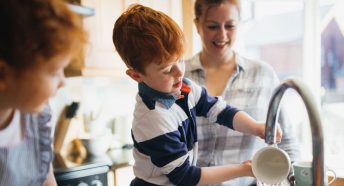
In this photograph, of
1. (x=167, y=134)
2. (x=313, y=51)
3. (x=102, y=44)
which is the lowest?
(x=167, y=134)

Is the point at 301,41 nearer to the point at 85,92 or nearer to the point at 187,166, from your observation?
the point at 85,92

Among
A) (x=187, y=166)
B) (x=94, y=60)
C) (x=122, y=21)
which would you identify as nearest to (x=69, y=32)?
(x=122, y=21)

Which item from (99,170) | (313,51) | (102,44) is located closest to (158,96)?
(99,170)

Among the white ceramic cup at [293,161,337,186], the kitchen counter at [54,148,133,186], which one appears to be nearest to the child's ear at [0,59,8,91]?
the white ceramic cup at [293,161,337,186]

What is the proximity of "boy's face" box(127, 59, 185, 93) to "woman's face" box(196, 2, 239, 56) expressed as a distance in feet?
1.15

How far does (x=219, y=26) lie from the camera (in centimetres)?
109

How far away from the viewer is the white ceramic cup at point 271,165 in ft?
2.28

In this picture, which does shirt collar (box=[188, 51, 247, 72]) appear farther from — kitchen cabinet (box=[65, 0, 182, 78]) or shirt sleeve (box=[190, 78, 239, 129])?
kitchen cabinet (box=[65, 0, 182, 78])

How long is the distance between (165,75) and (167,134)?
13 centimetres

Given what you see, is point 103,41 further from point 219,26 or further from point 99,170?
point 219,26

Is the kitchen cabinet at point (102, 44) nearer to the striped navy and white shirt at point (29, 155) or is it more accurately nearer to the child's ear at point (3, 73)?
the striped navy and white shirt at point (29, 155)

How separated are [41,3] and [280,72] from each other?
6.15 ft

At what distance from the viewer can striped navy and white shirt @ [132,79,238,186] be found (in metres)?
0.76

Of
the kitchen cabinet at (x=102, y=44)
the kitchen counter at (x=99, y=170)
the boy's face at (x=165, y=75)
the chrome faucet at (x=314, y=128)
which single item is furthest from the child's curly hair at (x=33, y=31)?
the kitchen cabinet at (x=102, y=44)
